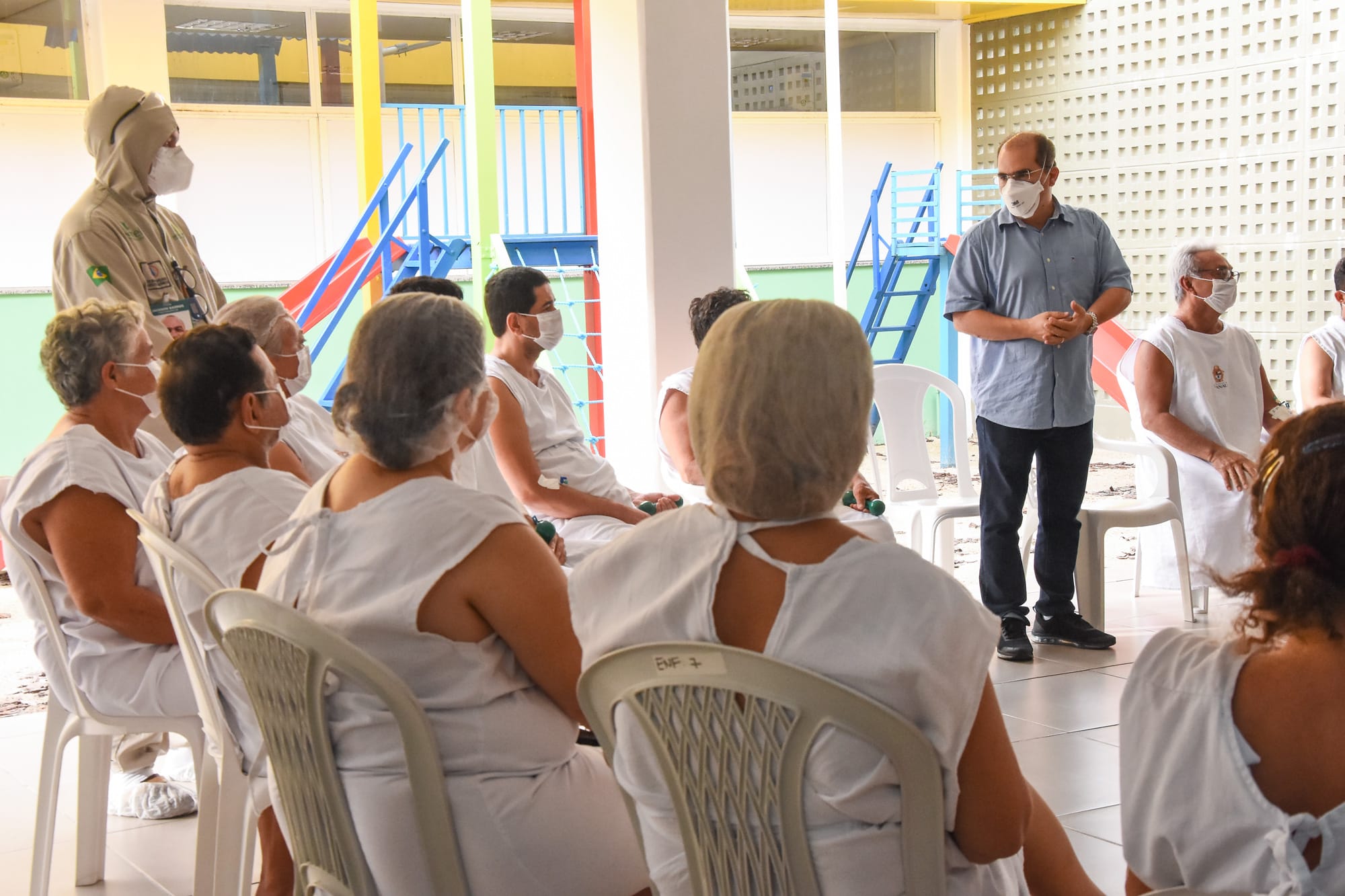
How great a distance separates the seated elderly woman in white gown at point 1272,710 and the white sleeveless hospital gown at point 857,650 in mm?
213

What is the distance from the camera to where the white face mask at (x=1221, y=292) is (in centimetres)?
462


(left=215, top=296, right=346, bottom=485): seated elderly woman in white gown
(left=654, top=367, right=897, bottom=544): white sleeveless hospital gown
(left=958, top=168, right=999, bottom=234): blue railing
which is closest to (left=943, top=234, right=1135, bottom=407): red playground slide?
(left=958, top=168, right=999, bottom=234): blue railing

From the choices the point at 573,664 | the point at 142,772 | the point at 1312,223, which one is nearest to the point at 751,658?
the point at 573,664

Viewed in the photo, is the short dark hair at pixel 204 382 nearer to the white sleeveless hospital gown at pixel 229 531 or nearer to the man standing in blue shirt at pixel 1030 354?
the white sleeveless hospital gown at pixel 229 531

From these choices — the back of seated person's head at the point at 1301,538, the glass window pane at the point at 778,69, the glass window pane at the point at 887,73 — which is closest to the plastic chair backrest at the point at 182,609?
the back of seated person's head at the point at 1301,538

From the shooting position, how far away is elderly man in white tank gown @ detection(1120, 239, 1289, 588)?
15.3ft

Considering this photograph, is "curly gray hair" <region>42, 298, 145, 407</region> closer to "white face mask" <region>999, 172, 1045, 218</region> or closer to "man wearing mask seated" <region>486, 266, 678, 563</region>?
"man wearing mask seated" <region>486, 266, 678, 563</region>

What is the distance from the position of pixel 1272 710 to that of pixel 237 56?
10.2 meters

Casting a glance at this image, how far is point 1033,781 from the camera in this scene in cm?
329

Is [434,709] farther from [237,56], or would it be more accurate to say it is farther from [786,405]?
[237,56]

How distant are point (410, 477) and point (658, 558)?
17.5 inches

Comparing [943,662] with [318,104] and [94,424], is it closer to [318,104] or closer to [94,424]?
[94,424]

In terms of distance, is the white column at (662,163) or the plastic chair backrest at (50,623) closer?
the plastic chair backrest at (50,623)

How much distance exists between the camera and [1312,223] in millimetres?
9008
